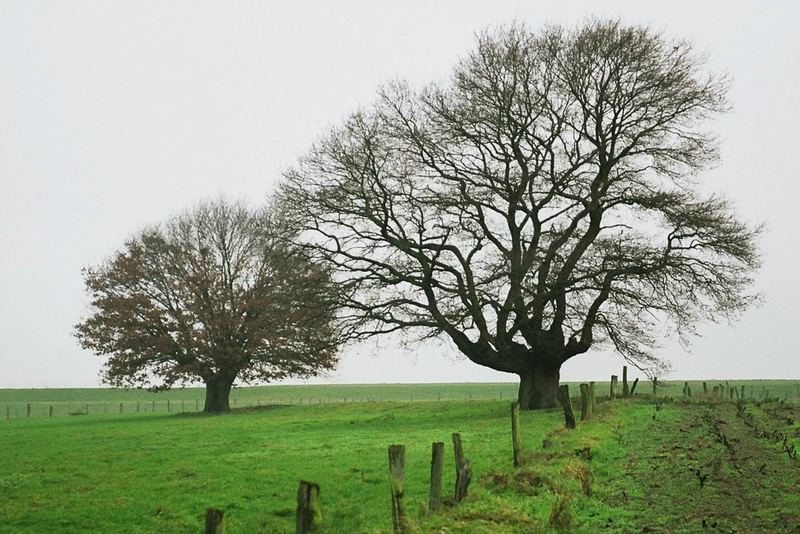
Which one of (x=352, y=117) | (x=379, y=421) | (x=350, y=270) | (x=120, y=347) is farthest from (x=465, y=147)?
(x=120, y=347)

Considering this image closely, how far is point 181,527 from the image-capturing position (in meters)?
16.5

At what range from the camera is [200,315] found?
56.2 metres

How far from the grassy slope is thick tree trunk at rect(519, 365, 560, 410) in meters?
2.65

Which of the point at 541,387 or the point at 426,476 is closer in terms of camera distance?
the point at 426,476

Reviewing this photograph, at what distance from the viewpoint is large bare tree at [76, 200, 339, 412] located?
55.2m

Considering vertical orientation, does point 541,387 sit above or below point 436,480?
above

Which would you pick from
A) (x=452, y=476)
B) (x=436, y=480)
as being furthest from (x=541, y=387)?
(x=436, y=480)

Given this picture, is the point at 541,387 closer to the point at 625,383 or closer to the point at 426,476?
the point at 625,383

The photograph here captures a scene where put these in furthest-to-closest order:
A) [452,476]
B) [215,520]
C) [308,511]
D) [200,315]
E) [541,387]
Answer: [200,315] → [541,387] → [452,476] → [308,511] → [215,520]

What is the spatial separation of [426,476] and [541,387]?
20127 mm

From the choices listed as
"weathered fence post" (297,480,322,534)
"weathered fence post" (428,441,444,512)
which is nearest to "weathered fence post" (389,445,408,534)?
"weathered fence post" (428,441,444,512)

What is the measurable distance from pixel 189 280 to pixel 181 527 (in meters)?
41.2

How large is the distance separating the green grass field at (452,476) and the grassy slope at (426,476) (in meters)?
0.05

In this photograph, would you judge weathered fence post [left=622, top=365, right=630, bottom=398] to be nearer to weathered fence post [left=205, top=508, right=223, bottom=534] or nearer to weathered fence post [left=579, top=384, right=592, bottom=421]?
weathered fence post [left=579, top=384, right=592, bottom=421]
